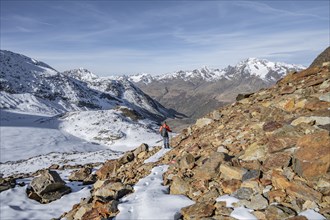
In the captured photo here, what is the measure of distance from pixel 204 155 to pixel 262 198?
491 cm

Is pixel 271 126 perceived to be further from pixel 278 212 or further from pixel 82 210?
pixel 82 210

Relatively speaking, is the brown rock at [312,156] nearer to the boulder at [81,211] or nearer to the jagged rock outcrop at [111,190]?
the jagged rock outcrop at [111,190]

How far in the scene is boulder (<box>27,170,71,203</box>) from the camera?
1688 centimetres

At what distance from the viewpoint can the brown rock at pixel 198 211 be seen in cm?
1044

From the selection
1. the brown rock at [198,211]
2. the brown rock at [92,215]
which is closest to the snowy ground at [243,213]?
the brown rock at [198,211]

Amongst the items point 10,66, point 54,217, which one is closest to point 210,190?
point 54,217

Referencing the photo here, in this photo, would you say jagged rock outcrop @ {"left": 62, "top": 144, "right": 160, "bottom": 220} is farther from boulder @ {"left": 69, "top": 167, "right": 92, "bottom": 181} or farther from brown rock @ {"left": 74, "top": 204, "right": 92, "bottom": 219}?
boulder @ {"left": 69, "top": 167, "right": 92, "bottom": 181}

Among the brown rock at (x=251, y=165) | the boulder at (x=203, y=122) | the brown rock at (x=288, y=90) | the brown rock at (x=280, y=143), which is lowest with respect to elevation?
the brown rock at (x=251, y=165)

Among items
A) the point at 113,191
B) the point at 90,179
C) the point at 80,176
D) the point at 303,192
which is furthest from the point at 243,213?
the point at 80,176

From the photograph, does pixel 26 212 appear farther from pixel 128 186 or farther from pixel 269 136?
pixel 269 136

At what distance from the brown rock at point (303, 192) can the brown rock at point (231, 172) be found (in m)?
1.85

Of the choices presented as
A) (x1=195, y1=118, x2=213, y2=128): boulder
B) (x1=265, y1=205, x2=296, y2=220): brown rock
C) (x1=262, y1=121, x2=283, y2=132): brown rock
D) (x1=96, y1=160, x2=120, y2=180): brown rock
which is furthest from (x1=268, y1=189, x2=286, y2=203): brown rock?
(x1=96, y1=160, x2=120, y2=180): brown rock

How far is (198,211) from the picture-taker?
10.6 meters

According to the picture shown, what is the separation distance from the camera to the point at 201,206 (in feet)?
35.3
